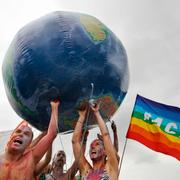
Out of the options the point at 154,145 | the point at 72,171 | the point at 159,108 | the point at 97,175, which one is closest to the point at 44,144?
the point at 97,175

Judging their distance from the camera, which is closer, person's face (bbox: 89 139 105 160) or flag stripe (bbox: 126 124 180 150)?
person's face (bbox: 89 139 105 160)

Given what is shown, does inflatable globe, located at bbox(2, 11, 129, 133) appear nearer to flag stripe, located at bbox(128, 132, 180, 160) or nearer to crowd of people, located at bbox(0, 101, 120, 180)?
crowd of people, located at bbox(0, 101, 120, 180)

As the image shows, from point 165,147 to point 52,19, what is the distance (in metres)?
3.54

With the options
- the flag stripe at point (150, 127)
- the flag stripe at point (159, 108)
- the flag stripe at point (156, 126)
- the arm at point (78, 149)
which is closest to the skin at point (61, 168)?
the arm at point (78, 149)

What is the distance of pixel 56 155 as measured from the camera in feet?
23.7

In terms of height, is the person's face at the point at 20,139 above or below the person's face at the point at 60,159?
above

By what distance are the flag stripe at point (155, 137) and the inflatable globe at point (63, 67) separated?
1.85 m

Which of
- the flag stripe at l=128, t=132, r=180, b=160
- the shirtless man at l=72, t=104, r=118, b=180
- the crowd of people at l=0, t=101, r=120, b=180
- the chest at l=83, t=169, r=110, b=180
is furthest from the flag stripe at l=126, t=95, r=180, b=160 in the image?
the chest at l=83, t=169, r=110, b=180

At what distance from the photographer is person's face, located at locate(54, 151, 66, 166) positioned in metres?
7.14

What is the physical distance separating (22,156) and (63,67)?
64.9 inches

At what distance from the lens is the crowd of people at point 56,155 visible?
5.07 meters

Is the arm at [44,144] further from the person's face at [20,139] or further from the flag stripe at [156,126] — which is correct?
the flag stripe at [156,126]

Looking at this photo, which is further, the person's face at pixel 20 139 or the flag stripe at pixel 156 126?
the flag stripe at pixel 156 126

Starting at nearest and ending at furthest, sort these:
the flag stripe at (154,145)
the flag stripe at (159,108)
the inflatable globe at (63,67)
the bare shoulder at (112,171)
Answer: the bare shoulder at (112,171) < the inflatable globe at (63,67) < the flag stripe at (154,145) < the flag stripe at (159,108)
